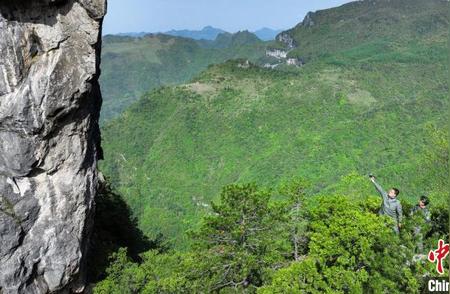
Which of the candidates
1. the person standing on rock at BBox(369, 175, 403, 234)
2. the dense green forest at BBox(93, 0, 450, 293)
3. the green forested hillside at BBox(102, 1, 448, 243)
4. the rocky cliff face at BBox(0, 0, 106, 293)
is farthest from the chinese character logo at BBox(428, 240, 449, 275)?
the green forested hillside at BBox(102, 1, 448, 243)

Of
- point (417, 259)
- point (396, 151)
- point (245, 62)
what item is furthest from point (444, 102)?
point (417, 259)

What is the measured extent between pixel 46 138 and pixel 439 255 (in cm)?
1609

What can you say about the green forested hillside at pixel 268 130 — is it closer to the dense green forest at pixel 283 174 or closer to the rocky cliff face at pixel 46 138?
the dense green forest at pixel 283 174

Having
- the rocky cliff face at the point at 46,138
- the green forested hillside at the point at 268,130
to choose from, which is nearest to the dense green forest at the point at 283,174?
the green forested hillside at the point at 268,130

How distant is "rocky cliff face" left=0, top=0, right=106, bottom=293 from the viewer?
18281mm

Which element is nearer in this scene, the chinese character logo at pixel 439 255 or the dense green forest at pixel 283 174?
the chinese character logo at pixel 439 255

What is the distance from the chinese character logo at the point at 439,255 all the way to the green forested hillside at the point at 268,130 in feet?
197

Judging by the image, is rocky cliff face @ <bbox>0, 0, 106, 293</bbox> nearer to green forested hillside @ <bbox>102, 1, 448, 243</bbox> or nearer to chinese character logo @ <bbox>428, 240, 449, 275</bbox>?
chinese character logo @ <bbox>428, 240, 449, 275</bbox>

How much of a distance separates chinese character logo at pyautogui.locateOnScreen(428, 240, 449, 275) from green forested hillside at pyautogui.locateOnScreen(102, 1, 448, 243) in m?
60.2

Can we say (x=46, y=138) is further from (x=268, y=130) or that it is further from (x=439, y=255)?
(x=268, y=130)

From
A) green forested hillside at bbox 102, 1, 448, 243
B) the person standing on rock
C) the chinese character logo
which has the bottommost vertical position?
green forested hillside at bbox 102, 1, 448, 243

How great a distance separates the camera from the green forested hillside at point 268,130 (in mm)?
96812

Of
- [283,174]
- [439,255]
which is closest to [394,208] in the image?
[439,255]

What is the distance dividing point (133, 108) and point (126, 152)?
20947 millimetres
